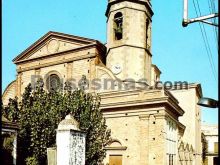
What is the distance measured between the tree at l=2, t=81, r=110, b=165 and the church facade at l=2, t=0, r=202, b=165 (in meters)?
4.28

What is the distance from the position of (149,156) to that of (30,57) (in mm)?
13996

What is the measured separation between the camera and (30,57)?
1270 inches

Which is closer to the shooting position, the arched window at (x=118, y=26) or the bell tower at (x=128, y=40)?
the bell tower at (x=128, y=40)

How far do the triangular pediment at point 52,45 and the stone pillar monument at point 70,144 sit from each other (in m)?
15.9

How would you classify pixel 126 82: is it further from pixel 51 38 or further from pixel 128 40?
pixel 51 38

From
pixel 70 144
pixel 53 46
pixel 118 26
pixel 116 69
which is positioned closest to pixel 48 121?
pixel 70 144

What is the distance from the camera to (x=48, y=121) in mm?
18375

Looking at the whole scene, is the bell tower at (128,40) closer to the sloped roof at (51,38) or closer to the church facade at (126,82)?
the church facade at (126,82)

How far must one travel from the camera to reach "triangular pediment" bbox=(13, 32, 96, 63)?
2946 centimetres

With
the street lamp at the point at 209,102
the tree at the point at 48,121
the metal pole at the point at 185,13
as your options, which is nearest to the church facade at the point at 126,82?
the tree at the point at 48,121

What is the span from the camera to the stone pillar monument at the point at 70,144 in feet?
40.9

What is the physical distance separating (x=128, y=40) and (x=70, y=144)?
658 inches

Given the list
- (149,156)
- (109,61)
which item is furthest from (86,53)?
(149,156)

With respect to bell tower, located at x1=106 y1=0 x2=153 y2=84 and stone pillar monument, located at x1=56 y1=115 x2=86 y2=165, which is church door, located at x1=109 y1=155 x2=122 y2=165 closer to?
bell tower, located at x1=106 y1=0 x2=153 y2=84
